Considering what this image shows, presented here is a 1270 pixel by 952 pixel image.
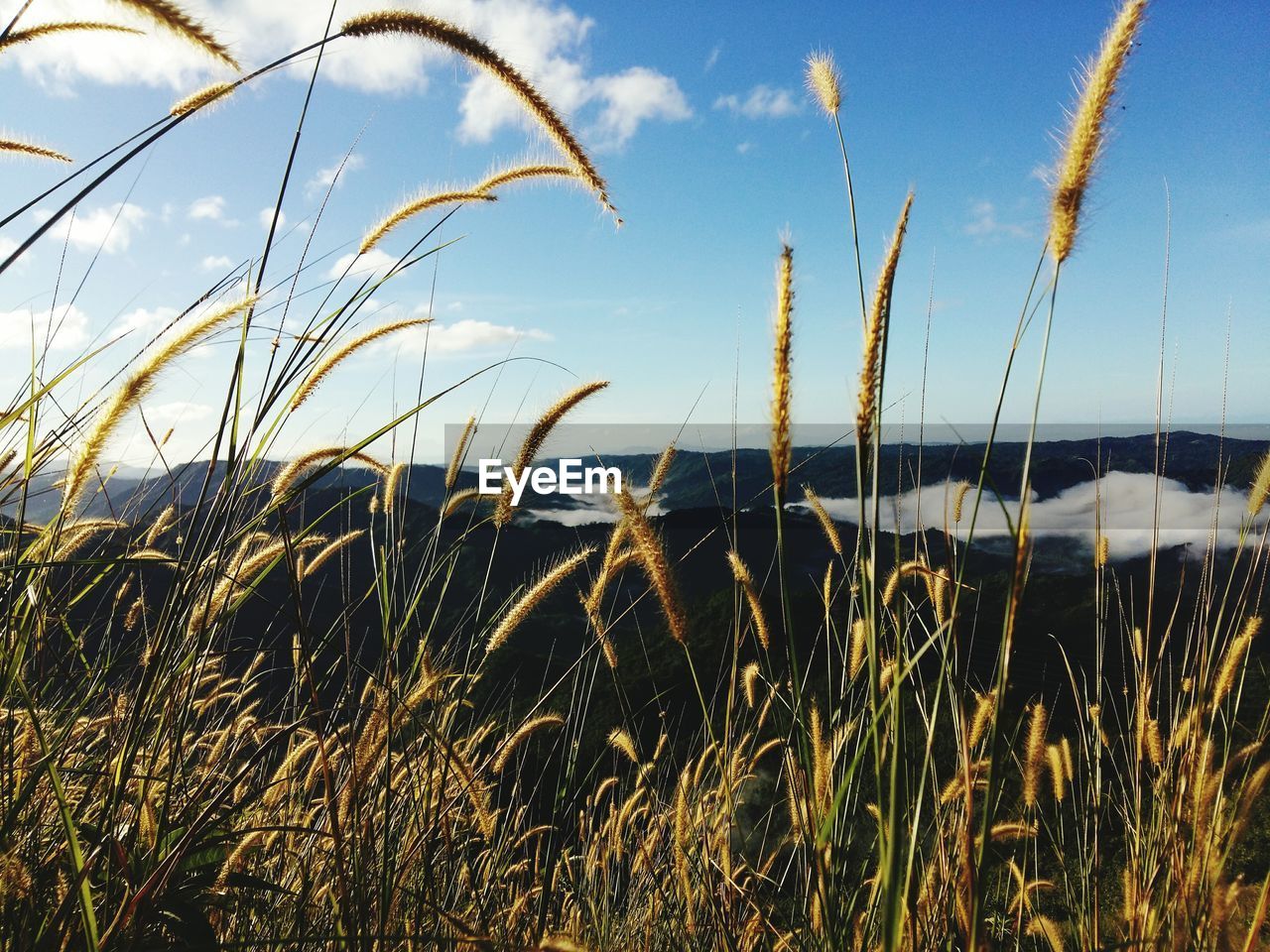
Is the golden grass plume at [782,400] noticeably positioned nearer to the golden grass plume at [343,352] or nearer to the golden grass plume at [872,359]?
the golden grass plume at [872,359]

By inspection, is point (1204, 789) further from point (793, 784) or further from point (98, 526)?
point (98, 526)

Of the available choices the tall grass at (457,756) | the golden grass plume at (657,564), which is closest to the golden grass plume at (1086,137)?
the tall grass at (457,756)

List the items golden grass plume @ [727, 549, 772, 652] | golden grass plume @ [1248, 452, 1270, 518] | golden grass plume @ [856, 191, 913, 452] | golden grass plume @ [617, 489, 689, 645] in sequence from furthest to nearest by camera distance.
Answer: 1. golden grass plume @ [1248, 452, 1270, 518]
2. golden grass plume @ [727, 549, 772, 652]
3. golden grass plume @ [617, 489, 689, 645]
4. golden grass plume @ [856, 191, 913, 452]

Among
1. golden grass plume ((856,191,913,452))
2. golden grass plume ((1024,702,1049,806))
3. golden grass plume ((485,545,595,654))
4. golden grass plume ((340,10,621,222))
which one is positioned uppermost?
golden grass plume ((340,10,621,222))

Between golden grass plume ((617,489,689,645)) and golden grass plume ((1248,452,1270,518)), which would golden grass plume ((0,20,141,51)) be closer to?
golden grass plume ((617,489,689,645))

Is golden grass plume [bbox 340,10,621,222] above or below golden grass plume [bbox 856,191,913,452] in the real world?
above

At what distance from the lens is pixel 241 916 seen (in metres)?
1.87

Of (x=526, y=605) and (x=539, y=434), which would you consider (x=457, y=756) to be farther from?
(x=539, y=434)

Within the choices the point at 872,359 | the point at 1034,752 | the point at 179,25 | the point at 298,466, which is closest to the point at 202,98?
the point at 179,25

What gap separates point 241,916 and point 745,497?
5.25ft

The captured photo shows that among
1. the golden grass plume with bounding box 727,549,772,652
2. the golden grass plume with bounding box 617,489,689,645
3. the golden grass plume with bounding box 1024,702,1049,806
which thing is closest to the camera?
the golden grass plume with bounding box 617,489,689,645

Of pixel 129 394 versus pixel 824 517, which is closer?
pixel 129 394

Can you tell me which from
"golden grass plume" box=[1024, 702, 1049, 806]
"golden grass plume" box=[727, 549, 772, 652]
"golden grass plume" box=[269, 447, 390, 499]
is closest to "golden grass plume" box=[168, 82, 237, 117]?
"golden grass plume" box=[269, 447, 390, 499]

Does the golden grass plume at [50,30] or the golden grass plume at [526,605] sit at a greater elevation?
the golden grass plume at [50,30]
